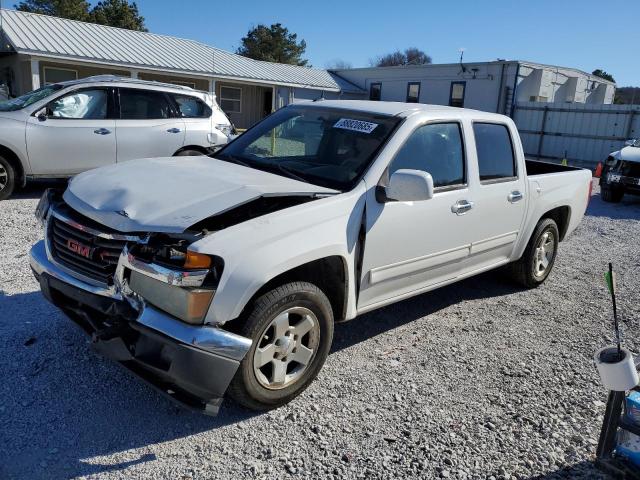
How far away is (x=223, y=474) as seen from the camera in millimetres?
2756

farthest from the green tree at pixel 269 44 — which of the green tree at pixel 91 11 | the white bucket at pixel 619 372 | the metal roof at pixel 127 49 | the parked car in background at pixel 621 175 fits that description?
the white bucket at pixel 619 372

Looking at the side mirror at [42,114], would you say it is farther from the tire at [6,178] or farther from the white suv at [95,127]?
the tire at [6,178]

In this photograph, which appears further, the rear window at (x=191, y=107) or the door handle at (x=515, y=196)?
the rear window at (x=191, y=107)

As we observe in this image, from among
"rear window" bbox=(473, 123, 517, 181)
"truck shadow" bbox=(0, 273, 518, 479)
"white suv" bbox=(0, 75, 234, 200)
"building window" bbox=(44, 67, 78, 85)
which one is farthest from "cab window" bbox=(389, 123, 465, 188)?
"building window" bbox=(44, 67, 78, 85)

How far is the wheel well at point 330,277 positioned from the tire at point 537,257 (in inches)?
110

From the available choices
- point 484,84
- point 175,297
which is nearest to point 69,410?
point 175,297

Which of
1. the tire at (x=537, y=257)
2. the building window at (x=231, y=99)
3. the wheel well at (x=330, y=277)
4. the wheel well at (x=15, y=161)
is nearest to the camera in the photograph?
the wheel well at (x=330, y=277)

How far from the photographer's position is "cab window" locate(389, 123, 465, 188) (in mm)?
3957

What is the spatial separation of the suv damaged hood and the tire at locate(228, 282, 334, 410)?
599mm

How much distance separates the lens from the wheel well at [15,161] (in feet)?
25.9

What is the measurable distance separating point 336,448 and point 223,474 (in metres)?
0.64

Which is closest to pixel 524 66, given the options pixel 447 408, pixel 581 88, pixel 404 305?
pixel 581 88

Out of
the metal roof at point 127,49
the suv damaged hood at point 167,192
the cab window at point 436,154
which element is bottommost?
the suv damaged hood at point 167,192

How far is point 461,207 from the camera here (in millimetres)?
4293
